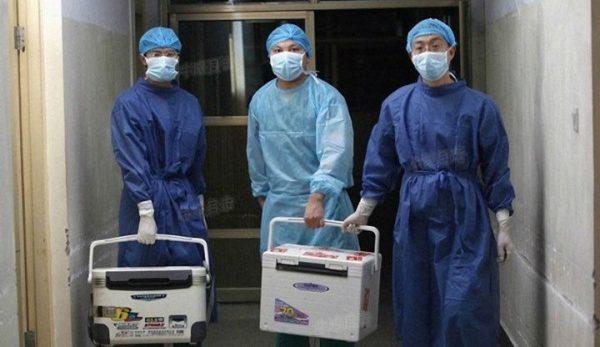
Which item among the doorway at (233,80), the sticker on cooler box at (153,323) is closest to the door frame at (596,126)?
the sticker on cooler box at (153,323)

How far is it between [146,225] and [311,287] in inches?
26.6

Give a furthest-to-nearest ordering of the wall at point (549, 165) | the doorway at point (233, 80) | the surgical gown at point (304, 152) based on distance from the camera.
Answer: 1. the doorway at point (233, 80)
2. the surgical gown at point (304, 152)
3. the wall at point (549, 165)

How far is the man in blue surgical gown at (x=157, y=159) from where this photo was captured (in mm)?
3719

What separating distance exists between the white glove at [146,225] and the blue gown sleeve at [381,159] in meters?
0.76

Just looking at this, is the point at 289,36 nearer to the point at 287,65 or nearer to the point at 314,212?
the point at 287,65

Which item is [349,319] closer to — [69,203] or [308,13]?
[69,203]

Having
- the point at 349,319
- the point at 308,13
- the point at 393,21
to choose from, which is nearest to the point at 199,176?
the point at 349,319

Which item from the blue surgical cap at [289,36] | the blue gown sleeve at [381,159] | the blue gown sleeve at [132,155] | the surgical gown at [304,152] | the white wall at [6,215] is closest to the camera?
the white wall at [6,215]

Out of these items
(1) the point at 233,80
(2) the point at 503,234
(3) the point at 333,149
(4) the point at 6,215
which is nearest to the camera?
(4) the point at 6,215

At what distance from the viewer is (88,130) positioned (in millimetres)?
4109

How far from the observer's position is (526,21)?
12.3 feet

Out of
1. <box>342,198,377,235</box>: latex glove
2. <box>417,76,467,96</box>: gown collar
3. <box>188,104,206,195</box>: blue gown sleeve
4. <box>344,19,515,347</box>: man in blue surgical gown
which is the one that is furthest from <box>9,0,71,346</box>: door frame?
<box>417,76,467,96</box>: gown collar

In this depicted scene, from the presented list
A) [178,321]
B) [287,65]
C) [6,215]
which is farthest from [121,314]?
[287,65]

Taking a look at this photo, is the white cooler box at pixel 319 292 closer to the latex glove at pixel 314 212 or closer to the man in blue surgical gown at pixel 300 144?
the latex glove at pixel 314 212
